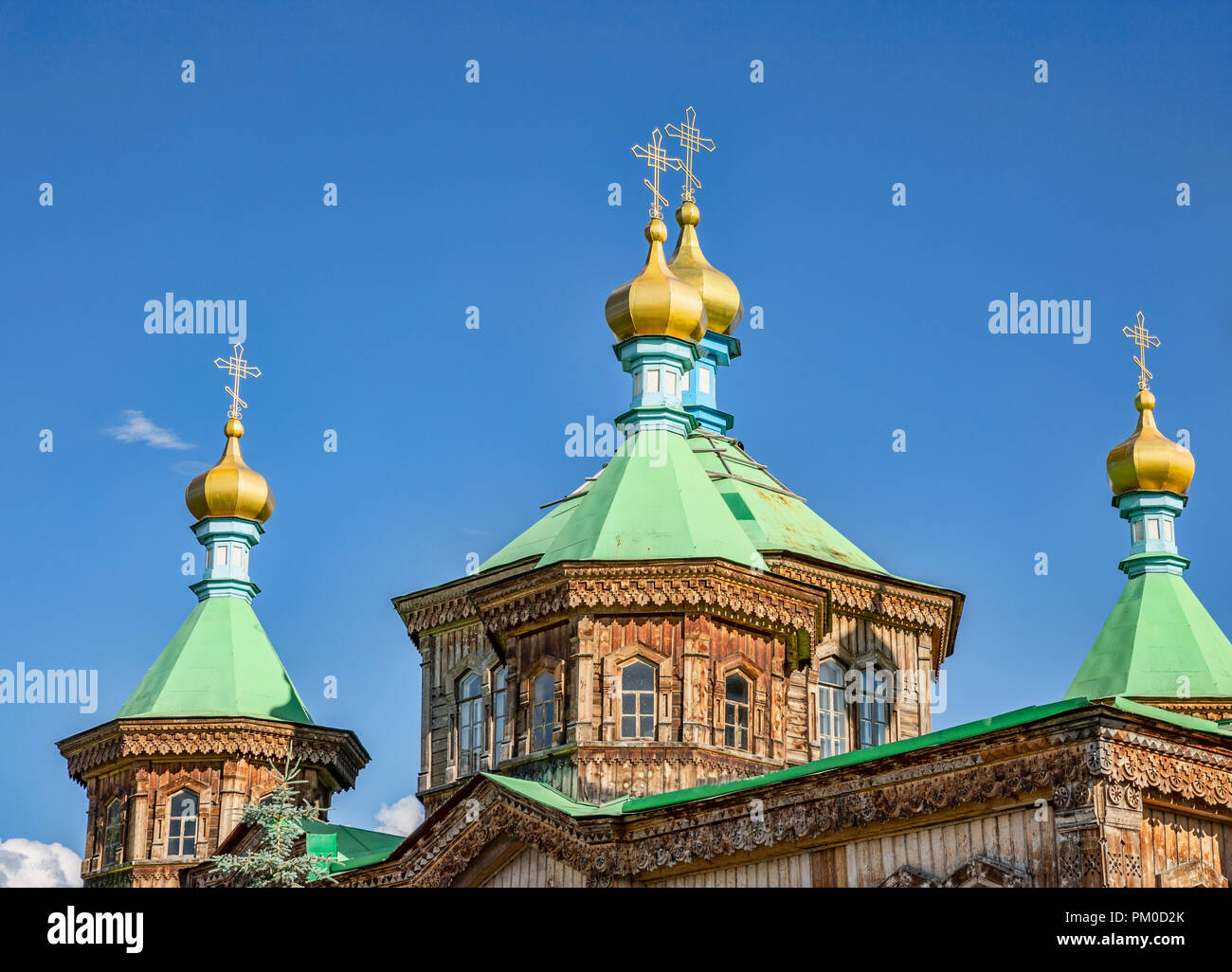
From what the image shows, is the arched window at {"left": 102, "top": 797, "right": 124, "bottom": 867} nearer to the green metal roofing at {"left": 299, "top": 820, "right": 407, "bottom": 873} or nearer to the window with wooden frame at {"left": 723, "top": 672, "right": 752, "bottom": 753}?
the green metal roofing at {"left": 299, "top": 820, "right": 407, "bottom": 873}

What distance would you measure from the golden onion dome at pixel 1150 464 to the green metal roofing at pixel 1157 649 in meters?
1.39

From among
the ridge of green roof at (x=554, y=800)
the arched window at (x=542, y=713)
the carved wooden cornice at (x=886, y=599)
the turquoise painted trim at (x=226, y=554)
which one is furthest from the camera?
the turquoise painted trim at (x=226, y=554)

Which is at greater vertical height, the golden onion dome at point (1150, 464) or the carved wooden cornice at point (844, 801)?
the golden onion dome at point (1150, 464)

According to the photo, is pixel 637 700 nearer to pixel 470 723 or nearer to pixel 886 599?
pixel 470 723

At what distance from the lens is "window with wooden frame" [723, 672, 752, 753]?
22.5 m

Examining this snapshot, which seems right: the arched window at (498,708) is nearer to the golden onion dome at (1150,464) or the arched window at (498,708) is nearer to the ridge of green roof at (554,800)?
the ridge of green roof at (554,800)

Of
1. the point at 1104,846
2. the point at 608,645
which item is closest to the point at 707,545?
the point at 608,645

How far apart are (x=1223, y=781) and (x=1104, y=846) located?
154 cm

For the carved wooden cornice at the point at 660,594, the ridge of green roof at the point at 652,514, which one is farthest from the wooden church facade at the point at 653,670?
the ridge of green roof at the point at 652,514

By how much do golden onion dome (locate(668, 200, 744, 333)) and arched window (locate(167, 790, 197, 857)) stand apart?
11.0 m

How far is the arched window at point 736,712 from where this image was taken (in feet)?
73.9

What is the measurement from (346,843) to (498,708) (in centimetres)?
269

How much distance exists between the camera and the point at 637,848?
19547 mm
